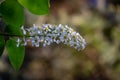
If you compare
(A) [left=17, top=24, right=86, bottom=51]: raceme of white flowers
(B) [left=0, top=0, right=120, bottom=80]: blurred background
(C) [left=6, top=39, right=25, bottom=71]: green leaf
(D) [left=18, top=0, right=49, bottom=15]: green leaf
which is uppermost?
(B) [left=0, top=0, right=120, bottom=80]: blurred background

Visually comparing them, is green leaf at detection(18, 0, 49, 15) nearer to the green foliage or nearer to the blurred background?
the green foliage

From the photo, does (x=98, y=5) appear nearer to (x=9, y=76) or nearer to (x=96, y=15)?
(x=96, y=15)

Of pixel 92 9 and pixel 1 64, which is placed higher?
pixel 92 9

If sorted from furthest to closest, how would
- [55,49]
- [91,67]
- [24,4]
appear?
[55,49] → [91,67] → [24,4]

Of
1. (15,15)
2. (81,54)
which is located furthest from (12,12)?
(81,54)

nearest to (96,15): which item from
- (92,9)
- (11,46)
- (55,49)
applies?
(92,9)

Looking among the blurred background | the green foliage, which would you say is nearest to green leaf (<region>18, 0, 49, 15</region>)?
the green foliage

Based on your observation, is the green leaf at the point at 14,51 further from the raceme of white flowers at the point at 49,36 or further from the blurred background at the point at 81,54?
the blurred background at the point at 81,54
